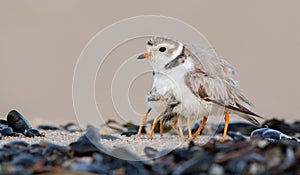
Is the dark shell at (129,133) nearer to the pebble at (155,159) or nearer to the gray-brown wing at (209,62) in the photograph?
the gray-brown wing at (209,62)

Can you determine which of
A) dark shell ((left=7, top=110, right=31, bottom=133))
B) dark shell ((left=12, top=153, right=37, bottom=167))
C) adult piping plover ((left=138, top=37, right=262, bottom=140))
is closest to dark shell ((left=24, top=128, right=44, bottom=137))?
dark shell ((left=7, top=110, right=31, bottom=133))

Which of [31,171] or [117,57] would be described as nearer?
[31,171]

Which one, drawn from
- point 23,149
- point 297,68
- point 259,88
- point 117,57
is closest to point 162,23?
point 23,149

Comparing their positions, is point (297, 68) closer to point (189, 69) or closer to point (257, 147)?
point (189, 69)

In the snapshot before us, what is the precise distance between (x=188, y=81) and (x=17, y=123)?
163 centimetres

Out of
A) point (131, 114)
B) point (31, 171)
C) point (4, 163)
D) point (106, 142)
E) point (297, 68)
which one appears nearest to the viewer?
point (31, 171)

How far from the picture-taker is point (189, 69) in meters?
4.95

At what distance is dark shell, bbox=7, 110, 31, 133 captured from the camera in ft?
17.1

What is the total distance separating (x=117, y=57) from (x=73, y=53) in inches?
120

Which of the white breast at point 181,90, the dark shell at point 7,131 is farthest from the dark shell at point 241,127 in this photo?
the dark shell at point 7,131

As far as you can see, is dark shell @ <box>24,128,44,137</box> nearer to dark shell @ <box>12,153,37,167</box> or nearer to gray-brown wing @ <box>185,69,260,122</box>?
gray-brown wing @ <box>185,69,260,122</box>

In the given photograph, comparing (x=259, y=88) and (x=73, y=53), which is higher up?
(x=73, y=53)

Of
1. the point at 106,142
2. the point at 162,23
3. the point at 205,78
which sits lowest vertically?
the point at 106,142

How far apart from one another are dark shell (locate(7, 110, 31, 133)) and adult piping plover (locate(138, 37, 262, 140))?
1177 mm
